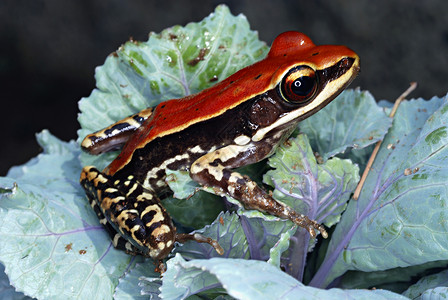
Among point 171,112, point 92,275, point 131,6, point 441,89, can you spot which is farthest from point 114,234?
point 131,6

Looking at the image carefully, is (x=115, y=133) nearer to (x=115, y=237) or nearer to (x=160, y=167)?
(x=160, y=167)

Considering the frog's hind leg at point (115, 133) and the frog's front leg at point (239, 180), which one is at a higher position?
the frog's hind leg at point (115, 133)

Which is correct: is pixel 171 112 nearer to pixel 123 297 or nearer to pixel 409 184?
pixel 123 297

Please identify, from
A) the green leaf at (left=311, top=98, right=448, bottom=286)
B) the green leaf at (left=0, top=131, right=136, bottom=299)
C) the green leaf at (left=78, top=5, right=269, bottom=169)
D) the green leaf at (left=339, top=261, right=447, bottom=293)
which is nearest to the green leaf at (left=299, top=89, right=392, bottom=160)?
the green leaf at (left=311, top=98, right=448, bottom=286)

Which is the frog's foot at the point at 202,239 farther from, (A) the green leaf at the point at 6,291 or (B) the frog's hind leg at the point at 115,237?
(A) the green leaf at the point at 6,291

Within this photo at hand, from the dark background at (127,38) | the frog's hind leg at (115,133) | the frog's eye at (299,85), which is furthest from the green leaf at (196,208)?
the dark background at (127,38)

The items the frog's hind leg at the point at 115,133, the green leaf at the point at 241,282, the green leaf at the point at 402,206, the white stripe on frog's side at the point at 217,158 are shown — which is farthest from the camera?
the frog's hind leg at the point at 115,133

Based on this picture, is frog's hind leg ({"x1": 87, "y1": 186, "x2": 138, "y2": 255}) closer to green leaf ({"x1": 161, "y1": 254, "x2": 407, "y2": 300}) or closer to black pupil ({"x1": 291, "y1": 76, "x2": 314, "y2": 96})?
green leaf ({"x1": 161, "y1": 254, "x2": 407, "y2": 300})
